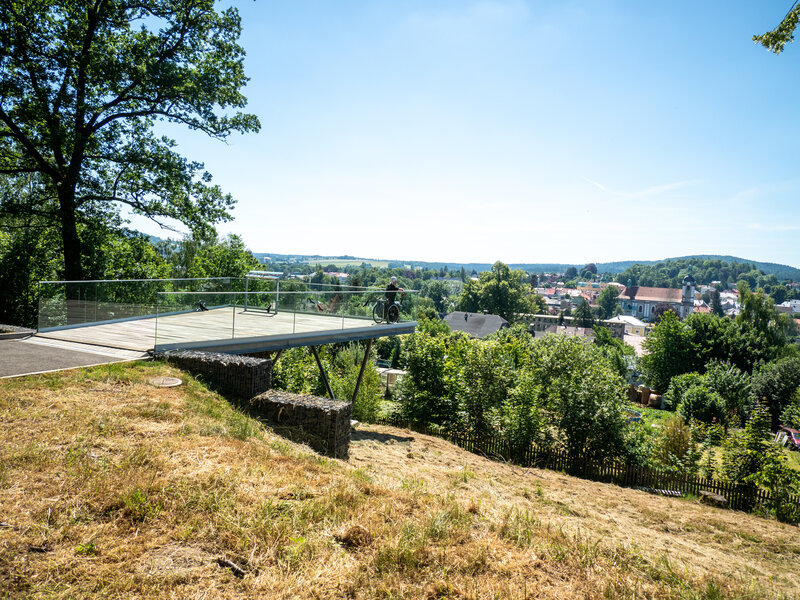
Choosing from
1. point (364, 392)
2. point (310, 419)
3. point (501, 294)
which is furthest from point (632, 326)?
point (310, 419)

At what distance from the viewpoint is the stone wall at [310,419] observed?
8.67m

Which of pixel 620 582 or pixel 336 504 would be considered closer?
pixel 620 582

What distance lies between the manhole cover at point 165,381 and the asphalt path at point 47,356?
1462 millimetres

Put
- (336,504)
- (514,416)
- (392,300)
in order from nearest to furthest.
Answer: (336,504) → (514,416) → (392,300)

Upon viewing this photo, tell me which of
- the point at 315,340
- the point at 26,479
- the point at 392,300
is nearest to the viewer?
the point at 26,479

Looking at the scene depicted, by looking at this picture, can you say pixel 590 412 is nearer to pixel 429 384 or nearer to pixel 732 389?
pixel 429 384

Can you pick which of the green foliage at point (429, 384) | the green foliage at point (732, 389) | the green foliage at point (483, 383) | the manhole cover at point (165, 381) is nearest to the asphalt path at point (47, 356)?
the manhole cover at point (165, 381)

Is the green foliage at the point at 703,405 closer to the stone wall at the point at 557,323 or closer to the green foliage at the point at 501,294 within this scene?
the green foliage at the point at 501,294

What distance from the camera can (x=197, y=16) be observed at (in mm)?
18188

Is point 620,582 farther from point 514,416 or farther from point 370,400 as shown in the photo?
point 370,400

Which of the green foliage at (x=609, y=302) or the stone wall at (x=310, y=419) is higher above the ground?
the stone wall at (x=310, y=419)

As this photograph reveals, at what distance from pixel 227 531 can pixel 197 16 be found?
20568 mm

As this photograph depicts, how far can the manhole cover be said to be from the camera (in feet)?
27.6

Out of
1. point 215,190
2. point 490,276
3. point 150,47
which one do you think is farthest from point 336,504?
point 490,276
